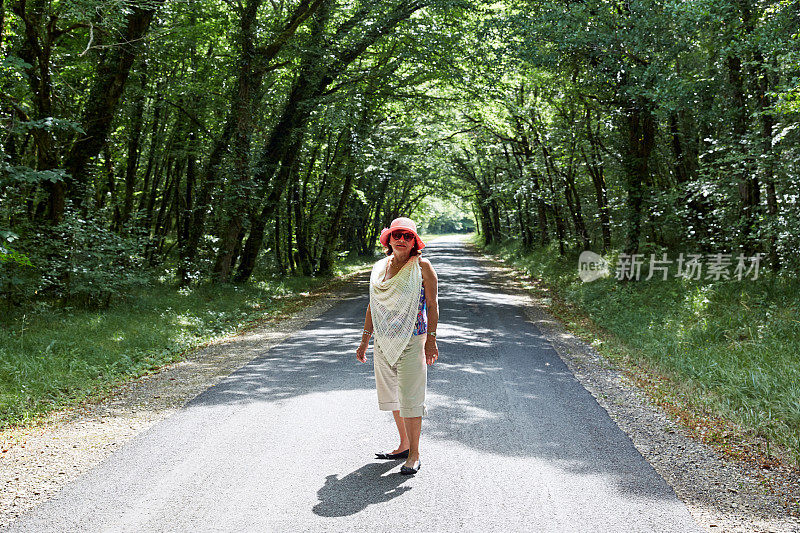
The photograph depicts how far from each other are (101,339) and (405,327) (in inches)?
246

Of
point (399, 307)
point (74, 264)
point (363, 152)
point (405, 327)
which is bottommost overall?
point (405, 327)

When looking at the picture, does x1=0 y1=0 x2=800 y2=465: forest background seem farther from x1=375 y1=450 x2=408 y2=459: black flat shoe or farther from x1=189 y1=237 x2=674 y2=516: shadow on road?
x1=375 y1=450 x2=408 y2=459: black flat shoe

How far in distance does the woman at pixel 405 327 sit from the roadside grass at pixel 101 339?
3857mm

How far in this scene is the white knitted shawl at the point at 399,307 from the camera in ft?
14.1

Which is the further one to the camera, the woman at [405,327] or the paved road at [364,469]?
the woman at [405,327]

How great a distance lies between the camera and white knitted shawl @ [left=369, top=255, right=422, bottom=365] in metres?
4.31

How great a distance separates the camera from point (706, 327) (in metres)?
9.00

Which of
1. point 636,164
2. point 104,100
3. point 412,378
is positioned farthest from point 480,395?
point 636,164

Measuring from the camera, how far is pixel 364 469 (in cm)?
435

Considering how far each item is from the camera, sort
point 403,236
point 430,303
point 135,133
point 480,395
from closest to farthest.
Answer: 1. point 403,236
2. point 430,303
3. point 480,395
4. point 135,133

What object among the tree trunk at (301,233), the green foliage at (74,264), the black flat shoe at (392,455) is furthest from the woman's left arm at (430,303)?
the tree trunk at (301,233)

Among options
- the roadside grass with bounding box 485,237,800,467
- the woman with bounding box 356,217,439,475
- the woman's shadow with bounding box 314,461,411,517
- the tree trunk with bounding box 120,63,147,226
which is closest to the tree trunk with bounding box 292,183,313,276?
the tree trunk with bounding box 120,63,147,226

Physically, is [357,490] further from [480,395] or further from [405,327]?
[480,395]

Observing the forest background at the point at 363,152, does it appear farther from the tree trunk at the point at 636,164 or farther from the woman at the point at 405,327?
the woman at the point at 405,327
